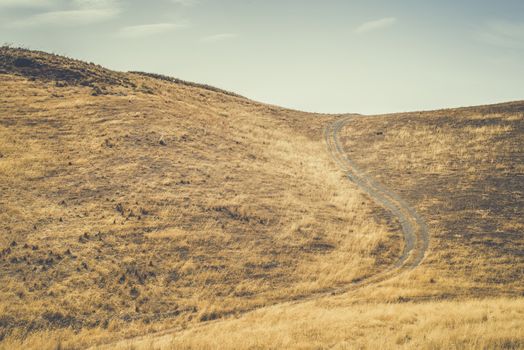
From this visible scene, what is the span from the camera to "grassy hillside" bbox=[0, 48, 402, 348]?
15.2m

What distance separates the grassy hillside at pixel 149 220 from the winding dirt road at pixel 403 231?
19.8 inches

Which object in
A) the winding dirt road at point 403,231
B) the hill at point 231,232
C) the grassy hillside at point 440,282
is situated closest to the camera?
the grassy hillside at point 440,282

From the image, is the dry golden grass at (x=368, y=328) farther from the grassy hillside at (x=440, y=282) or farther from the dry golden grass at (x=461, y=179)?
the dry golden grass at (x=461, y=179)

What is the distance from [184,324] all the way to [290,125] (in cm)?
4164

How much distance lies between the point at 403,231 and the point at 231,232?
10.8 metres

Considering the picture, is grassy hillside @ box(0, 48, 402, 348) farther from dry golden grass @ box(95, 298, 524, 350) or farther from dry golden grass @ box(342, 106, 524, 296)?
dry golden grass @ box(342, 106, 524, 296)

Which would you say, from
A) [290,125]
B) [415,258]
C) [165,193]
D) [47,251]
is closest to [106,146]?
[165,193]

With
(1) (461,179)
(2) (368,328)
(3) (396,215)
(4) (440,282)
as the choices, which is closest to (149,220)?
(2) (368,328)

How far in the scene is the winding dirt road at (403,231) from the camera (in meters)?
16.2

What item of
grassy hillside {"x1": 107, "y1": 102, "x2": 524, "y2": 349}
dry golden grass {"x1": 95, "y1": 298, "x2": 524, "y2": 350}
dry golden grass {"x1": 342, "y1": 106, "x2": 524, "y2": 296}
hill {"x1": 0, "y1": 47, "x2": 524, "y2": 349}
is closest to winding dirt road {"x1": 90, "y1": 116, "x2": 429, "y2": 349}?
hill {"x1": 0, "y1": 47, "x2": 524, "y2": 349}

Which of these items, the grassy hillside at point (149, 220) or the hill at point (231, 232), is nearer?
the hill at point (231, 232)

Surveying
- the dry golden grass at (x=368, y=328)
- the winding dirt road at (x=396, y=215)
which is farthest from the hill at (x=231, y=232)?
the winding dirt road at (x=396, y=215)

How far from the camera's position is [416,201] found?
28391mm

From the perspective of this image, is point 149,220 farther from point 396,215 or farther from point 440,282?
point 396,215
